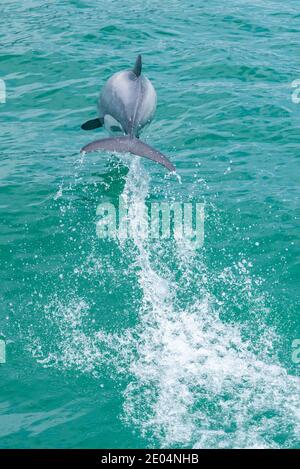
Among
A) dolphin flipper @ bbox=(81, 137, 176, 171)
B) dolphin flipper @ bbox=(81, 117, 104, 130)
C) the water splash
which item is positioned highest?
dolphin flipper @ bbox=(81, 117, 104, 130)

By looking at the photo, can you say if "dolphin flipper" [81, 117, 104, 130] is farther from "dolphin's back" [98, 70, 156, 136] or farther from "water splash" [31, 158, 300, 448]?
"water splash" [31, 158, 300, 448]

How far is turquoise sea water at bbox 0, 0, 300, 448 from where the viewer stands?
9.67 m

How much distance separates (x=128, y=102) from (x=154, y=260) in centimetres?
308

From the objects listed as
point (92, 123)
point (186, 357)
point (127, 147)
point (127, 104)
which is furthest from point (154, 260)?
point (92, 123)

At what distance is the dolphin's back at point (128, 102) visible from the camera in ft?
44.0

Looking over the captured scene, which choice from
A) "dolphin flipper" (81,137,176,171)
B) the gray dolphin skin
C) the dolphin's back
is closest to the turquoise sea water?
the gray dolphin skin

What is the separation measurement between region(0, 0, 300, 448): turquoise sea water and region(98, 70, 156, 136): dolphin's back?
1.29 metres

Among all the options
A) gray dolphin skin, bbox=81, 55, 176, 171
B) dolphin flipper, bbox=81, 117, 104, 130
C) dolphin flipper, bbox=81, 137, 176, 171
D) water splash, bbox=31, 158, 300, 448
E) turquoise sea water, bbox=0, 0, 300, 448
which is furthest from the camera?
dolphin flipper, bbox=81, 117, 104, 130

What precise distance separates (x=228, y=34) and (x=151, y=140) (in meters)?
6.69

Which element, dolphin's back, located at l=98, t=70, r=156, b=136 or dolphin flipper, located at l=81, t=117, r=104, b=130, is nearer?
dolphin's back, located at l=98, t=70, r=156, b=136

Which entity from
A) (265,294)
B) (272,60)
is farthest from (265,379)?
(272,60)

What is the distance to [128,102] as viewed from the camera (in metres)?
13.6

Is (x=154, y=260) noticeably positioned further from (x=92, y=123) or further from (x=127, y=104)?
(x=92, y=123)

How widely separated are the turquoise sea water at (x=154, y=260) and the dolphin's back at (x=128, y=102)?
1285 mm
